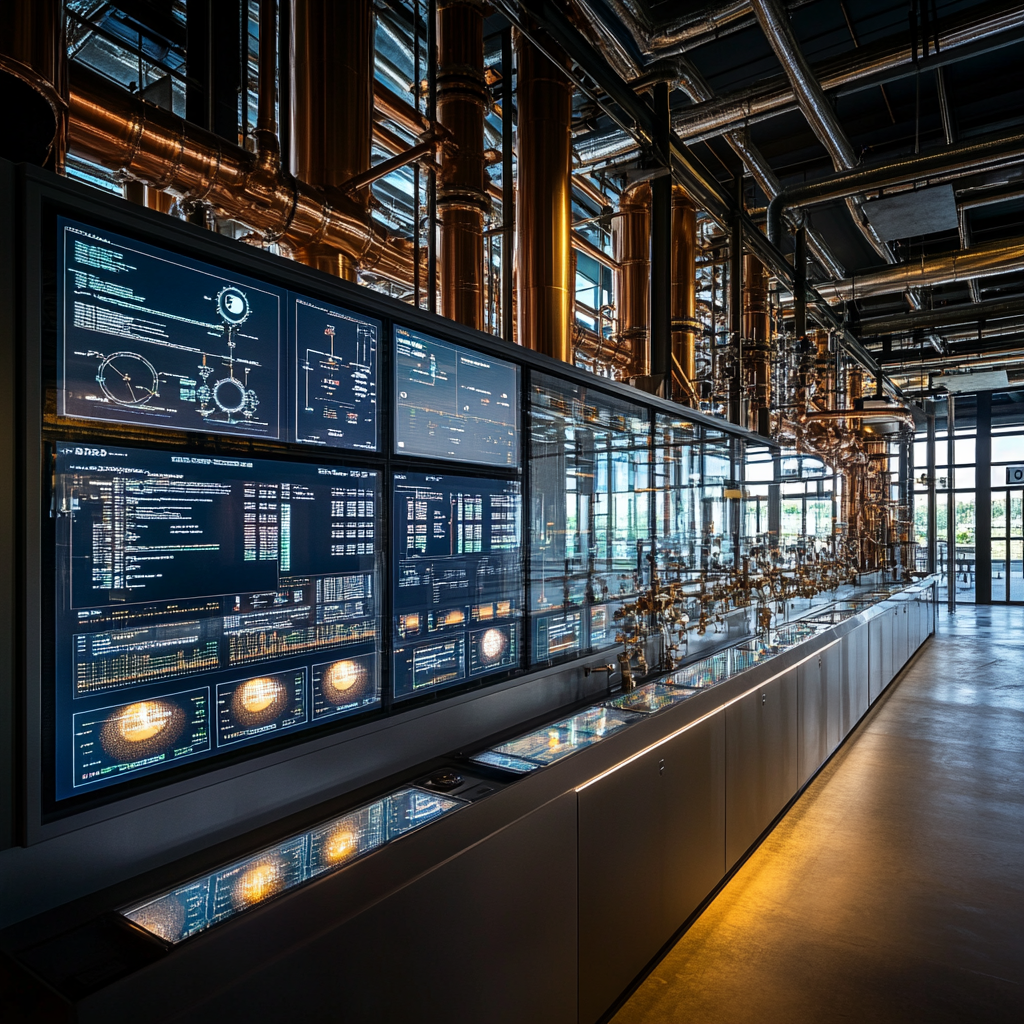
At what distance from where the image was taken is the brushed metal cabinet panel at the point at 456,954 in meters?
1.04

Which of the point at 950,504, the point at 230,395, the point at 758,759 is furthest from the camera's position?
the point at 950,504

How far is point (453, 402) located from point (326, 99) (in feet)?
3.03

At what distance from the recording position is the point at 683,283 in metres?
3.84

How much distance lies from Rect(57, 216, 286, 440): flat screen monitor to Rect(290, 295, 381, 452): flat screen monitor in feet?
0.18

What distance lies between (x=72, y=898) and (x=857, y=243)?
705 centimetres

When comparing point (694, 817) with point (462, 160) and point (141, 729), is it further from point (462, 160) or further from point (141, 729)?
point (462, 160)

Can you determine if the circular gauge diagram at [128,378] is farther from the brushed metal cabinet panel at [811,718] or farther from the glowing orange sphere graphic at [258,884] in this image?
the brushed metal cabinet panel at [811,718]

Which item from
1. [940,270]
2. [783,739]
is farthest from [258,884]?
[940,270]

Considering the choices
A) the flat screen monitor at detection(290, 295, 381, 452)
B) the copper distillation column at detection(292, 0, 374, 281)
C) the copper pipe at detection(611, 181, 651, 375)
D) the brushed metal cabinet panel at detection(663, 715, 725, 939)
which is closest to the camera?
A: the flat screen monitor at detection(290, 295, 381, 452)

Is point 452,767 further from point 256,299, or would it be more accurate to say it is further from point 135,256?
point 135,256

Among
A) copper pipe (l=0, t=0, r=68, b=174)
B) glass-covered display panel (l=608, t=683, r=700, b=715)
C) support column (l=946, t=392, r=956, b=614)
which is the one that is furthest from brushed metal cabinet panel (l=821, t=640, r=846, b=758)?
support column (l=946, t=392, r=956, b=614)

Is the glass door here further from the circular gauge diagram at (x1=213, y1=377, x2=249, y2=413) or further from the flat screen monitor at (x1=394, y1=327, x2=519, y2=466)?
the circular gauge diagram at (x1=213, y1=377, x2=249, y2=413)

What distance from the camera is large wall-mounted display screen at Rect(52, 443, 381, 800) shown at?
113cm

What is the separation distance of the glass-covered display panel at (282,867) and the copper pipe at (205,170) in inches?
57.9
